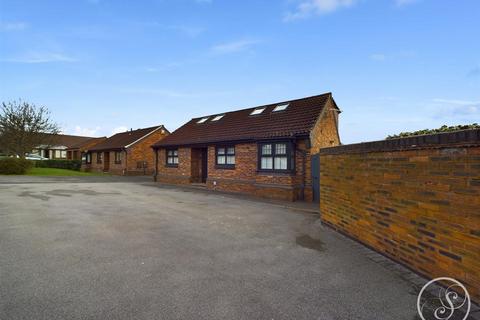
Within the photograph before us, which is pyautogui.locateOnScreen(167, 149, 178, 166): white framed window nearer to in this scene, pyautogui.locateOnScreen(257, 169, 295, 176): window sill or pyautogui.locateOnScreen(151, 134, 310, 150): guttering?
pyautogui.locateOnScreen(151, 134, 310, 150): guttering

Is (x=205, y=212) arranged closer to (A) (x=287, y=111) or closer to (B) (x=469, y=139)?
(B) (x=469, y=139)

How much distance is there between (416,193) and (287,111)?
41.0 ft

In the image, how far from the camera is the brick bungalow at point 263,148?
43.2 ft

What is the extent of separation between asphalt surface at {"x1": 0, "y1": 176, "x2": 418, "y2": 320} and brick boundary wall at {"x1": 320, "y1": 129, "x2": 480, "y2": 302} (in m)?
0.40

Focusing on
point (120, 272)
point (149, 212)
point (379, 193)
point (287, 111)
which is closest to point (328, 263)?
point (379, 193)

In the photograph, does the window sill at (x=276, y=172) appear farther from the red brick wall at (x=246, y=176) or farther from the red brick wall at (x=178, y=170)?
the red brick wall at (x=178, y=170)

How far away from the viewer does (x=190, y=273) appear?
4.31 metres

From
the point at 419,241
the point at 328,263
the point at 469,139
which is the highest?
the point at 469,139

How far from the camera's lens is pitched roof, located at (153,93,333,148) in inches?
553

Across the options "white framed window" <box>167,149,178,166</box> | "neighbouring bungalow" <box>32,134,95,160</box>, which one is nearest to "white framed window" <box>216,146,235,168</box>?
"white framed window" <box>167,149,178,166</box>

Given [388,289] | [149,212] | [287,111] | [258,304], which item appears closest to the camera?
[258,304]

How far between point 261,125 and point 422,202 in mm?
12369

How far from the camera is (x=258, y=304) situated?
3.40 m

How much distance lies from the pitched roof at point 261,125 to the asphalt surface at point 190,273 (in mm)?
7103
